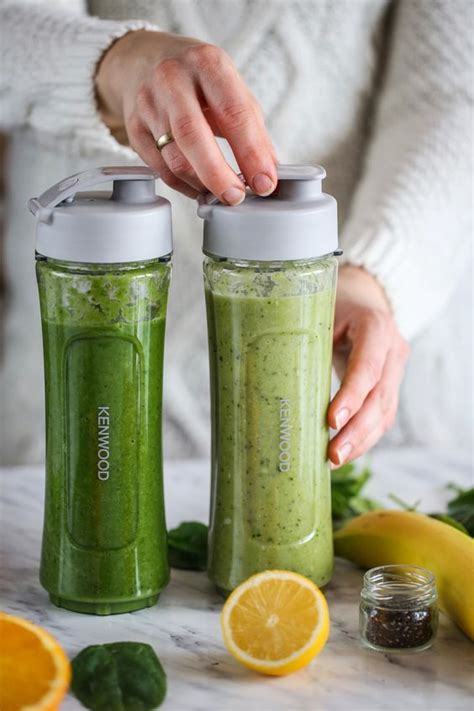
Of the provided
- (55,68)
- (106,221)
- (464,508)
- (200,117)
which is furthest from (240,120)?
(464,508)

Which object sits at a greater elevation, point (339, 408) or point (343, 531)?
point (339, 408)

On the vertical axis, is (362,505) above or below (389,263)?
below

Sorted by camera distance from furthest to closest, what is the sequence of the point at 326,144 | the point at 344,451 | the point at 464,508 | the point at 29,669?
the point at 326,144, the point at 464,508, the point at 344,451, the point at 29,669

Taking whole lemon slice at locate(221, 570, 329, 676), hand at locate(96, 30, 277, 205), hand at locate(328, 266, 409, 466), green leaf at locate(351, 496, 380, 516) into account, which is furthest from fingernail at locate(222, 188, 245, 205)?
green leaf at locate(351, 496, 380, 516)

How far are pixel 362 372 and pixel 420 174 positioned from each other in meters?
0.43

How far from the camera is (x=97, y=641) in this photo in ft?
3.18

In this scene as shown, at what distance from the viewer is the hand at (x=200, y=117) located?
93 centimetres

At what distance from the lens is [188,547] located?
1127 mm

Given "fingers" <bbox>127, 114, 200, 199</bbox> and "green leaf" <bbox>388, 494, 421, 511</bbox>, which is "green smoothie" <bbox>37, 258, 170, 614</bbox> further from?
"green leaf" <bbox>388, 494, 421, 511</bbox>

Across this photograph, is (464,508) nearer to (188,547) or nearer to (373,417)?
(373,417)

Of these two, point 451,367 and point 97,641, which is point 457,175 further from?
point 97,641

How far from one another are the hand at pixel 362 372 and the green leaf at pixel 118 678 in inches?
11.5

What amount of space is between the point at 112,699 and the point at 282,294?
379mm

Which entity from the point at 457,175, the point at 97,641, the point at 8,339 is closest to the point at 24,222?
the point at 8,339
